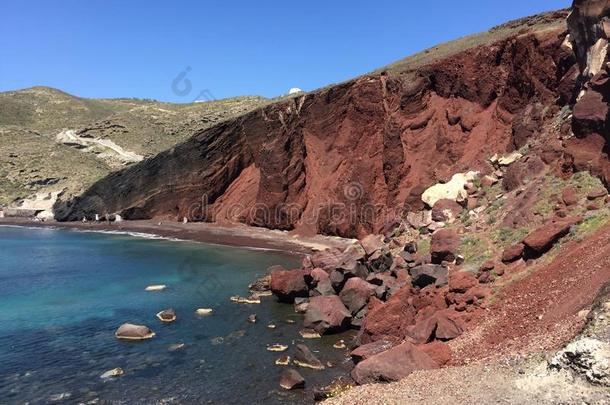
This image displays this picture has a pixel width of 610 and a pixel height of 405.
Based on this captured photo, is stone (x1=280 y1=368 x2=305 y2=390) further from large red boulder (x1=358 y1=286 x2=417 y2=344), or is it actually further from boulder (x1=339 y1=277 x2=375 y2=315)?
boulder (x1=339 y1=277 x2=375 y2=315)

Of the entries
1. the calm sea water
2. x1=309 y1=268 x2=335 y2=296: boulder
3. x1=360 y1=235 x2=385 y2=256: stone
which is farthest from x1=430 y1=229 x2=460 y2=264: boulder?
x1=360 y1=235 x2=385 y2=256: stone

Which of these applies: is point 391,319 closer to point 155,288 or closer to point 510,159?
point 510,159

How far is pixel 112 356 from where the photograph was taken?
22719mm

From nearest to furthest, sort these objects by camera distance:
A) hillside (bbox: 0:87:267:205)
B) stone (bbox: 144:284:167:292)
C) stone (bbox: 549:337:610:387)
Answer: stone (bbox: 549:337:610:387) < stone (bbox: 144:284:167:292) < hillside (bbox: 0:87:267:205)

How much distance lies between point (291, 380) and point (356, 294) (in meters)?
9.61

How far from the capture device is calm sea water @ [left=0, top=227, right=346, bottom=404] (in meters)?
19.2

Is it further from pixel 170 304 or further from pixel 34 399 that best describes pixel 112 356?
pixel 170 304

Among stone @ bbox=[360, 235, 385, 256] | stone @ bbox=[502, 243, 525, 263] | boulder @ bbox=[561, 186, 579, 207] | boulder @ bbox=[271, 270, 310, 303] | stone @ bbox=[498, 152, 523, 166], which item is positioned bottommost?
boulder @ bbox=[271, 270, 310, 303]

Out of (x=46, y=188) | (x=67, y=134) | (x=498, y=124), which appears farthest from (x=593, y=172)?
(x=67, y=134)

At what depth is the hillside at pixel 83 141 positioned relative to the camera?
104m

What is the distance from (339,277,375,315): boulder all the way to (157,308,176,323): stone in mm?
9754

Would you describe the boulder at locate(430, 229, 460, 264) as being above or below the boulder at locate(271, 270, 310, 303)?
above

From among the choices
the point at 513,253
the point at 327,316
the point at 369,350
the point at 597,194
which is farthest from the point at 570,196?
the point at 327,316

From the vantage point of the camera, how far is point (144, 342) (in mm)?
24625
